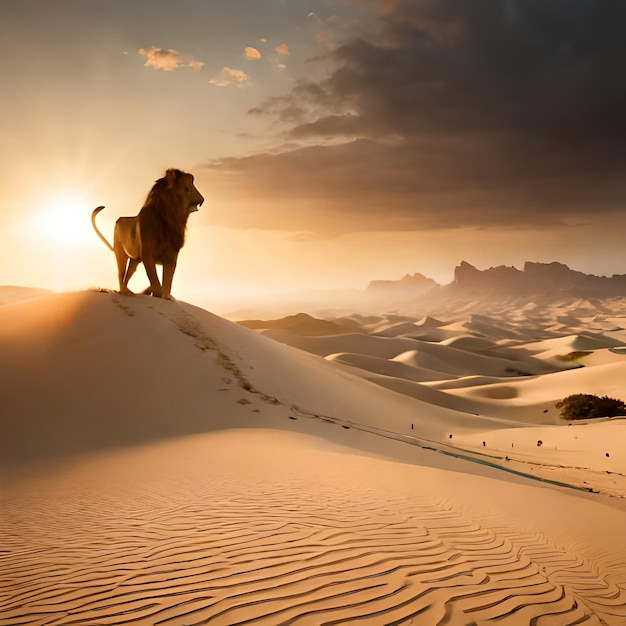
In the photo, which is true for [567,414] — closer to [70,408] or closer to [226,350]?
[226,350]

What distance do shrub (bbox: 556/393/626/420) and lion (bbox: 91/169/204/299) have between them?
24112 millimetres

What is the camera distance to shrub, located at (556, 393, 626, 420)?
2669 cm

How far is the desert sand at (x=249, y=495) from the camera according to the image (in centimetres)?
325

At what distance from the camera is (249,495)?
5.79 m

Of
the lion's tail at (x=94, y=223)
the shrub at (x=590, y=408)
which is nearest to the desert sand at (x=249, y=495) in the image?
the lion's tail at (x=94, y=223)

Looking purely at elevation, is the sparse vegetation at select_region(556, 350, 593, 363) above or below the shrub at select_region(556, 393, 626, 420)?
above

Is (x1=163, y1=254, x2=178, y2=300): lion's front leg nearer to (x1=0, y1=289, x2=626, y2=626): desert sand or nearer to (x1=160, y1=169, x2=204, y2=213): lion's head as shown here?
(x1=0, y1=289, x2=626, y2=626): desert sand

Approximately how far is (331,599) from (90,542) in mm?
2547

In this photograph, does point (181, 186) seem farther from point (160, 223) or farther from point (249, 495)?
point (249, 495)

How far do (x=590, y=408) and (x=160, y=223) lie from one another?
2555cm

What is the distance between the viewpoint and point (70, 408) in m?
11.5

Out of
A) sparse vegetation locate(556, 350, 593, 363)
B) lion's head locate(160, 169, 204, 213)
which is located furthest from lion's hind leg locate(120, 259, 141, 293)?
sparse vegetation locate(556, 350, 593, 363)

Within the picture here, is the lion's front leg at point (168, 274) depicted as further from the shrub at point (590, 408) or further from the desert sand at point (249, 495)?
the shrub at point (590, 408)

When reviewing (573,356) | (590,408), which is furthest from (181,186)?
(573,356)
